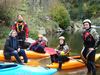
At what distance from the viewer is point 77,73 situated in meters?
11.5

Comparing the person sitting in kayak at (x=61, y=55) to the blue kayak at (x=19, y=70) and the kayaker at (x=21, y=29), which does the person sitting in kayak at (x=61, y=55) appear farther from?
the kayaker at (x=21, y=29)

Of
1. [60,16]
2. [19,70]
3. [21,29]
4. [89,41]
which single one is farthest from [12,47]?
[60,16]

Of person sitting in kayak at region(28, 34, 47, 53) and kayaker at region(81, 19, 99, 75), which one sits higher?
kayaker at region(81, 19, 99, 75)

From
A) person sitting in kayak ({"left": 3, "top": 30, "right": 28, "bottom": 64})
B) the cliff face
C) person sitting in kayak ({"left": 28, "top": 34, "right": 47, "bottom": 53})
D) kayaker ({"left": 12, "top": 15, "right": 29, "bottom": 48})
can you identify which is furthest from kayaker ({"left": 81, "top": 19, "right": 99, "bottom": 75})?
the cliff face

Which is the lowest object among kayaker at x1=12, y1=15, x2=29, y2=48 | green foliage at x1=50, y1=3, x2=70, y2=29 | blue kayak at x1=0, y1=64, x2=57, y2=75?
green foliage at x1=50, y1=3, x2=70, y2=29

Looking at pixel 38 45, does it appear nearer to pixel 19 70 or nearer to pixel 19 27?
pixel 19 27

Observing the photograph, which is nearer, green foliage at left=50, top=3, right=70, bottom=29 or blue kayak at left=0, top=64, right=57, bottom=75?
blue kayak at left=0, top=64, right=57, bottom=75

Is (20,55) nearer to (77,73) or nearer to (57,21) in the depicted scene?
(77,73)

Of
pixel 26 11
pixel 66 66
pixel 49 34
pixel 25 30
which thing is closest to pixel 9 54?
pixel 66 66

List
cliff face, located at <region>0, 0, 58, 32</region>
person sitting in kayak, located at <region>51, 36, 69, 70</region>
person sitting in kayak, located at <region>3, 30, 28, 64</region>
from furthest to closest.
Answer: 1. cliff face, located at <region>0, 0, 58, 32</region>
2. person sitting in kayak, located at <region>51, 36, 69, 70</region>
3. person sitting in kayak, located at <region>3, 30, 28, 64</region>

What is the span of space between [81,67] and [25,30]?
3266 millimetres

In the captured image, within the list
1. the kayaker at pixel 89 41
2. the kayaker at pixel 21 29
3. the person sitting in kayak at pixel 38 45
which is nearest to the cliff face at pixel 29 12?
the kayaker at pixel 21 29

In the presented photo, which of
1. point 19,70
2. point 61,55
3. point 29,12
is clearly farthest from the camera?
point 29,12

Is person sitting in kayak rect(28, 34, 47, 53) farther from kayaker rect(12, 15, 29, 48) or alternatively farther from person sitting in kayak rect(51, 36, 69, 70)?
person sitting in kayak rect(51, 36, 69, 70)
